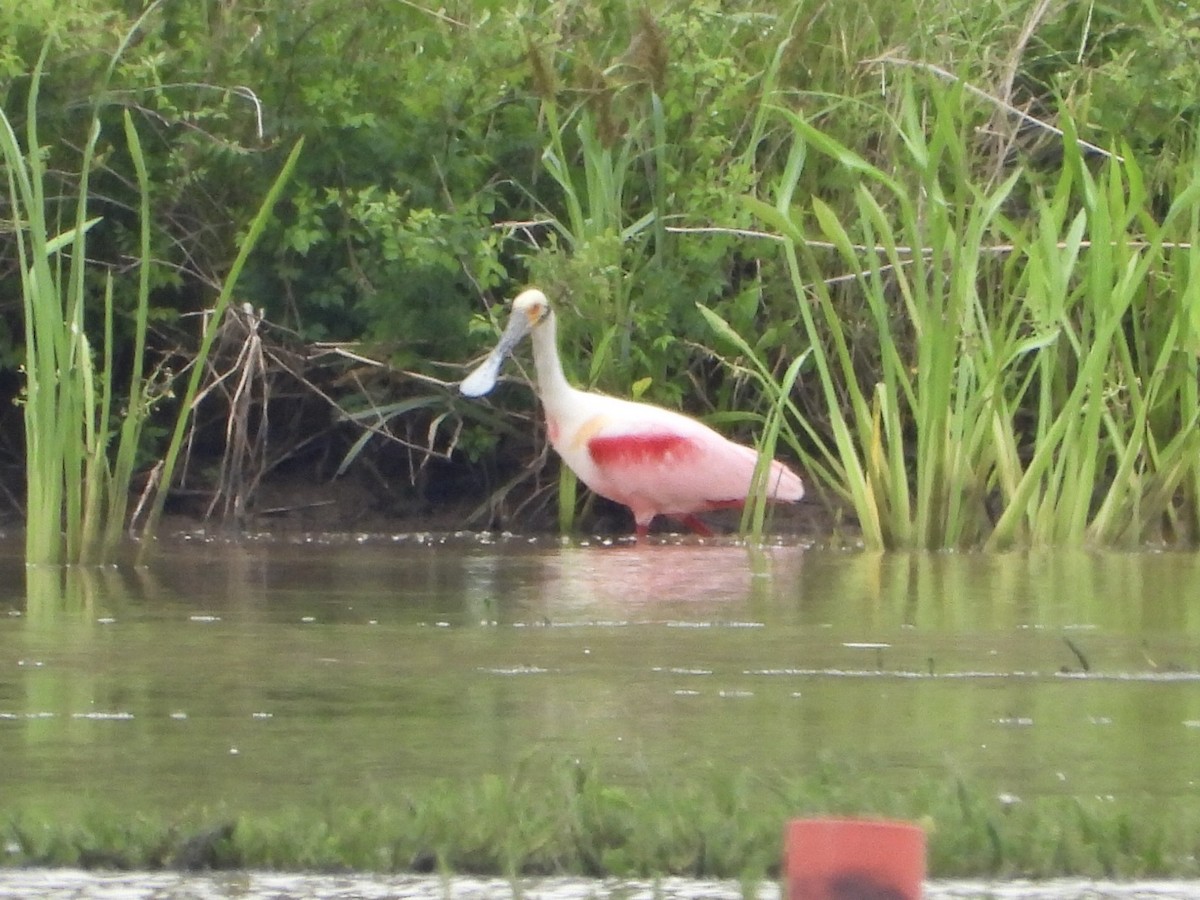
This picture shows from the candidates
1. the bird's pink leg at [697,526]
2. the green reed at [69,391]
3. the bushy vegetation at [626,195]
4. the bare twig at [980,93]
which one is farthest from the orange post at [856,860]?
the bird's pink leg at [697,526]

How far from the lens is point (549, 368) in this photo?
8.98m

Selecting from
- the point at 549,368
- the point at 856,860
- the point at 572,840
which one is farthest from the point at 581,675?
the point at 549,368

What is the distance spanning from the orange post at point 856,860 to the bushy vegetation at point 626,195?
5901 mm

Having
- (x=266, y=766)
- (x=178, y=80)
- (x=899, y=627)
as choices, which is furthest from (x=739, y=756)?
(x=178, y=80)

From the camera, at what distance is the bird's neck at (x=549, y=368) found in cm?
892

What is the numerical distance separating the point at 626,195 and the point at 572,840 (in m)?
6.84

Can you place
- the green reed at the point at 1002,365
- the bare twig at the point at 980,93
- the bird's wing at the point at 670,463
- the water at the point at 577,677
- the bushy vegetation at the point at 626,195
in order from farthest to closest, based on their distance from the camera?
the bird's wing at the point at 670,463, the bushy vegetation at the point at 626,195, the bare twig at the point at 980,93, the green reed at the point at 1002,365, the water at the point at 577,677

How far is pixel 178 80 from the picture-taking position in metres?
9.02

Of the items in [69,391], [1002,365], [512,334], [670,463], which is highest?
[512,334]

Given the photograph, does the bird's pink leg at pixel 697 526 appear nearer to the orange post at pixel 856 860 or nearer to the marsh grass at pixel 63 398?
the marsh grass at pixel 63 398

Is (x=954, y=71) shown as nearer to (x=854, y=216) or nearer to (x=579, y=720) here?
(x=854, y=216)

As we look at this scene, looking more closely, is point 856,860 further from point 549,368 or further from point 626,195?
point 626,195

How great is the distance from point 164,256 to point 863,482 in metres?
2.80

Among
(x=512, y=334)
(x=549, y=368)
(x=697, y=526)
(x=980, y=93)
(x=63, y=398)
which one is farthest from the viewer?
(x=697, y=526)
